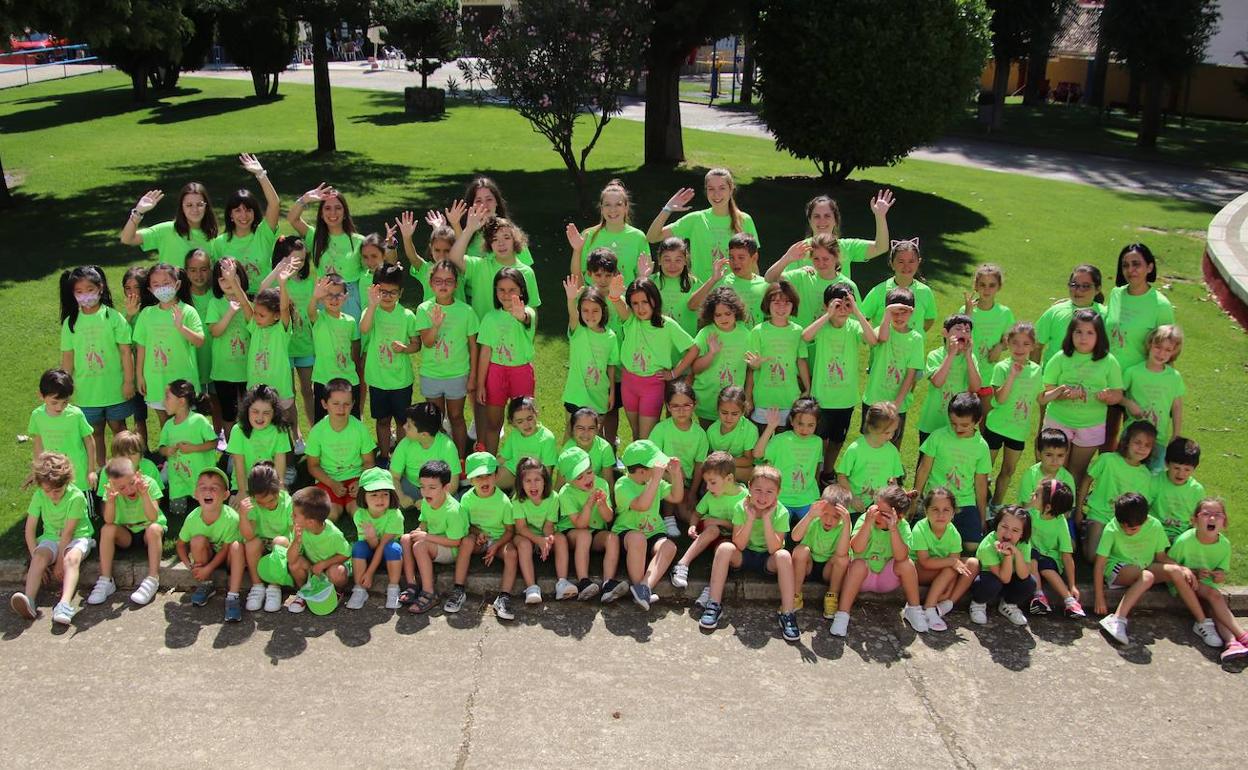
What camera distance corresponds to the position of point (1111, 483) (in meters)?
6.64

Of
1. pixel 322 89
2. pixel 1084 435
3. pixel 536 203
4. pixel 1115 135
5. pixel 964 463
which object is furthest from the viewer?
pixel 1115 135

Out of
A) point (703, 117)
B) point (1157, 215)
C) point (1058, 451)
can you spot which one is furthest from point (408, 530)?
point (703, 117)

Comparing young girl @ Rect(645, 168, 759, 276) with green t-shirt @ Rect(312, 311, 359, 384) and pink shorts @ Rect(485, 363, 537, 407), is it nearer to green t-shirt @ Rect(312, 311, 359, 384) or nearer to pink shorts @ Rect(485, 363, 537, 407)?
pink shorts @ Rect(485, 363, 537, 407)

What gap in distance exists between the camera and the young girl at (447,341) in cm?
728

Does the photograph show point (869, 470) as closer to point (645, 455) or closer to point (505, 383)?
point (645, 455)

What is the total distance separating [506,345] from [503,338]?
2.1 inches

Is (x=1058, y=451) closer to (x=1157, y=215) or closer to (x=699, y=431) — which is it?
(x=699, y=431)

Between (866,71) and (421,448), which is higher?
(866,71)

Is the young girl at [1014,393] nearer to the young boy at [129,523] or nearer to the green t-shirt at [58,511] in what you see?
the young boy at [129,523]

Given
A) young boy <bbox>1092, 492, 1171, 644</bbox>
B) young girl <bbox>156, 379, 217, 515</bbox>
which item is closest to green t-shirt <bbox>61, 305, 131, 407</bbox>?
young girl <bbox>156, 379, 217, 515</bbox>

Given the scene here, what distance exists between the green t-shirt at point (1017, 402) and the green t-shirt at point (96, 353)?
596cm

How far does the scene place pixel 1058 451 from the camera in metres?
6.55

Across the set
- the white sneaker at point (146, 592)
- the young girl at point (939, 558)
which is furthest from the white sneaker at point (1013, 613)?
the white sneaker at point (146, 592)

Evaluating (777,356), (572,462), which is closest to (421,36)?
(777,356)
